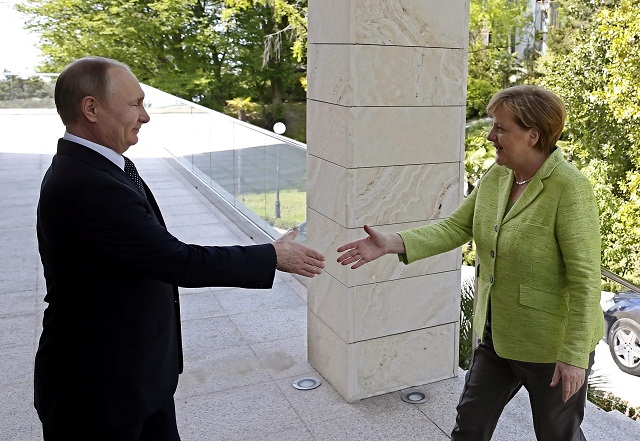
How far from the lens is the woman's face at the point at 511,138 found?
Answer: 7.61ft

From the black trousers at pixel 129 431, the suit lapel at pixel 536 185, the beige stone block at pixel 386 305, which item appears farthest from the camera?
the beige stone block at pixel 386 305

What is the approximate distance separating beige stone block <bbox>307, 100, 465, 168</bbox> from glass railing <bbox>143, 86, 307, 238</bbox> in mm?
2037

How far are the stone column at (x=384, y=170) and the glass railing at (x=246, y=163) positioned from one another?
1.97 m

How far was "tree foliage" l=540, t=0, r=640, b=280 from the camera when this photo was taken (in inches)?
634

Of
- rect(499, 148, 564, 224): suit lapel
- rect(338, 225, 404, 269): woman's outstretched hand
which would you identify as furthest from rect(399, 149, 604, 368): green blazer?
rect(338, 225, 404, 269): woman's outstretched hand

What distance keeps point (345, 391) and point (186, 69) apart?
30775 mm

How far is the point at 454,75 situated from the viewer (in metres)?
3.59

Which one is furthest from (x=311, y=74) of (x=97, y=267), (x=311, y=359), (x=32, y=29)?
(x=32, y=29)

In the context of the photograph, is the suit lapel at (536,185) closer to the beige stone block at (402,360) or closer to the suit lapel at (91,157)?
the suit lapel at (91,157)

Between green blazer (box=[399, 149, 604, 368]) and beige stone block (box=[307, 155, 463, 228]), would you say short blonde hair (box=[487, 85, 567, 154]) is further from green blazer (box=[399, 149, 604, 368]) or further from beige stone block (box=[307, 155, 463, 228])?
beige stone block (box=[307, 155, 463, 228])

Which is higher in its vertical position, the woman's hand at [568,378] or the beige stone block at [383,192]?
the beige stone block at [383,192]

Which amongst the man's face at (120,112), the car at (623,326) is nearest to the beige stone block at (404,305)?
the car at (623,326)

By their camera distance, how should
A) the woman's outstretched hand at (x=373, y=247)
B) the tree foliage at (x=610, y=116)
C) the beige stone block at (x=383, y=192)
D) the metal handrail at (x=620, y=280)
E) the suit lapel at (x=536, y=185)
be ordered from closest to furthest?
the suit lapel at (x=536, y=185), the woman's outstretched hand at (x=373, y=247), the metal handrail at (x=620, y=280), the beige stone block at (x=383, y=192), the tree foliage at (x=610, y=116)

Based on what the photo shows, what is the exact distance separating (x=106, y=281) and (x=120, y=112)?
49 centimetres
